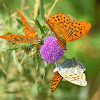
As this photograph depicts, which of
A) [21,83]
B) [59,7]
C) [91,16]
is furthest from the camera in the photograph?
[91,16]

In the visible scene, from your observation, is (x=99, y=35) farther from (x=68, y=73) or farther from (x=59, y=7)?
(x=68, y=73)

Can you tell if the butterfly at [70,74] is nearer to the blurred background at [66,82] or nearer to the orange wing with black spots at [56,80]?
the orange wing with black spots at [56,80]

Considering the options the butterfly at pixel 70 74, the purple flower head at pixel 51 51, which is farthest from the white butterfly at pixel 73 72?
the purple flower head at pixel 51 51

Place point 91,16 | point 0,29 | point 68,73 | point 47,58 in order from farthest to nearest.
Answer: point 91,16
point 0,29
point 47,58
point 68,73

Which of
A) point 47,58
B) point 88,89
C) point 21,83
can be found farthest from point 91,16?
point 21,83

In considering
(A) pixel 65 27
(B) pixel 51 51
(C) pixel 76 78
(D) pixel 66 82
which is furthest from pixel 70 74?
(D) pixel 66 82

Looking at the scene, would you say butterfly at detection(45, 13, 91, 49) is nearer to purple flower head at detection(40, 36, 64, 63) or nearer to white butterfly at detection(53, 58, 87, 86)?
purple flower head at detection(40, 36, 64, 63)

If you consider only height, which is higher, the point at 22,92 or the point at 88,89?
the point at 88,89

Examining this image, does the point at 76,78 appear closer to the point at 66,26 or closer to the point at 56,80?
the point at 56,80
